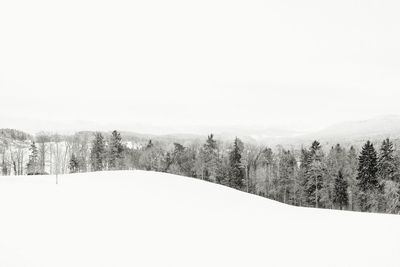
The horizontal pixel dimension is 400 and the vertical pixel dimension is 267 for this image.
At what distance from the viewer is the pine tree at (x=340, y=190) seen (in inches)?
2544

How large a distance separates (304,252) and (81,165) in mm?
85563

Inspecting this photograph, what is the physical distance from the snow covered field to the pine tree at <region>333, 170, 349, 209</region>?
37.9 meters

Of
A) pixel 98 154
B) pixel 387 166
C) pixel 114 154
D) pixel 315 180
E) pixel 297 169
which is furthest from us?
pixel 98 154

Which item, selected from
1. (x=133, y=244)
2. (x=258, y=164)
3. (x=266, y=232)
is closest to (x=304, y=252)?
(x=266, y=232)

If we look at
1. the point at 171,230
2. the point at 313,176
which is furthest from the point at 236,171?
the point at 171,230

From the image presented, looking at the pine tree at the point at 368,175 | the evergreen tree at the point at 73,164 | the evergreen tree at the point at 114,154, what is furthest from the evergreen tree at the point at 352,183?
the evergreen tree at the point at 73,164

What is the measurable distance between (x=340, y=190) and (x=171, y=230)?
52.6 m

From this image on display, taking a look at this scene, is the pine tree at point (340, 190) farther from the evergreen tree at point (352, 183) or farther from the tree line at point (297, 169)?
the evergreen tree at point (352, 183)

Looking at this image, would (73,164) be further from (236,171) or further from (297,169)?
(297,169)

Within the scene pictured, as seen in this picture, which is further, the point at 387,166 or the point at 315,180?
the point at 315,180

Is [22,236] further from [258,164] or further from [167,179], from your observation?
[258,164]

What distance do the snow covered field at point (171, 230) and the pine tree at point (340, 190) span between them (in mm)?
37879

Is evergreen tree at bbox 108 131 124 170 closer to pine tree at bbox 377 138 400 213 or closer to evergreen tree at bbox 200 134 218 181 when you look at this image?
evergreen tree at bbox 200 134 218 181

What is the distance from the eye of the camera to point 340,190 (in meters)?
64.8
